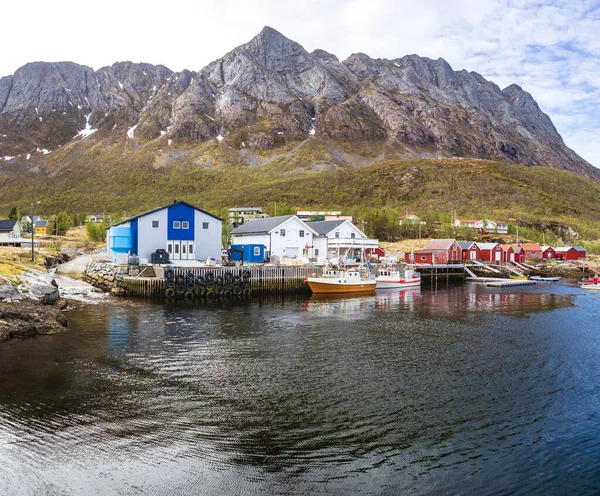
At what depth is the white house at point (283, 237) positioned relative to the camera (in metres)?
58.0

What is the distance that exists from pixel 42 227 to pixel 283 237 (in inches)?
3052

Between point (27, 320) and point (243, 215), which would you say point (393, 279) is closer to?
point (27, 320)

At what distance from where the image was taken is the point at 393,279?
180ft

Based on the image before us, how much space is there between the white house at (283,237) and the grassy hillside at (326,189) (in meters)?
42.9

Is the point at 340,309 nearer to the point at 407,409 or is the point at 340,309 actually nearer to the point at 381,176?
the point at 407,409

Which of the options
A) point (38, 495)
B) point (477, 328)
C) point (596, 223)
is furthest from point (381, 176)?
point (38, 495)

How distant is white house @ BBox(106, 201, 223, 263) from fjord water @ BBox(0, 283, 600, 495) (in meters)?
20.4

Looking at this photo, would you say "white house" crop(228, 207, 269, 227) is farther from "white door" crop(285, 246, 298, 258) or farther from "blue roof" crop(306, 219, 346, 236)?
"white door" crop(285, 246, 298, 258)

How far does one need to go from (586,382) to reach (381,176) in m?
137

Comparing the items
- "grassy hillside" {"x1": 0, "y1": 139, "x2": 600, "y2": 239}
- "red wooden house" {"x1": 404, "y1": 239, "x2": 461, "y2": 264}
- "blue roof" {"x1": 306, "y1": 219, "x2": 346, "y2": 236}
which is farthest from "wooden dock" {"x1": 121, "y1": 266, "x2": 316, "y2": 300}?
"grassy hillside" {"x1": 0, "y1": 139, "x2": 600, "y2": 239}

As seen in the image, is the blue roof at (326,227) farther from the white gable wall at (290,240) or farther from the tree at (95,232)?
the tree at (95,232)

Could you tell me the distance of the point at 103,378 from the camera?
Result: 18.0 metres

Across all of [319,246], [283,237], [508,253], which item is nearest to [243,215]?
[319,246]

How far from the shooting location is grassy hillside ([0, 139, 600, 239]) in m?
131
